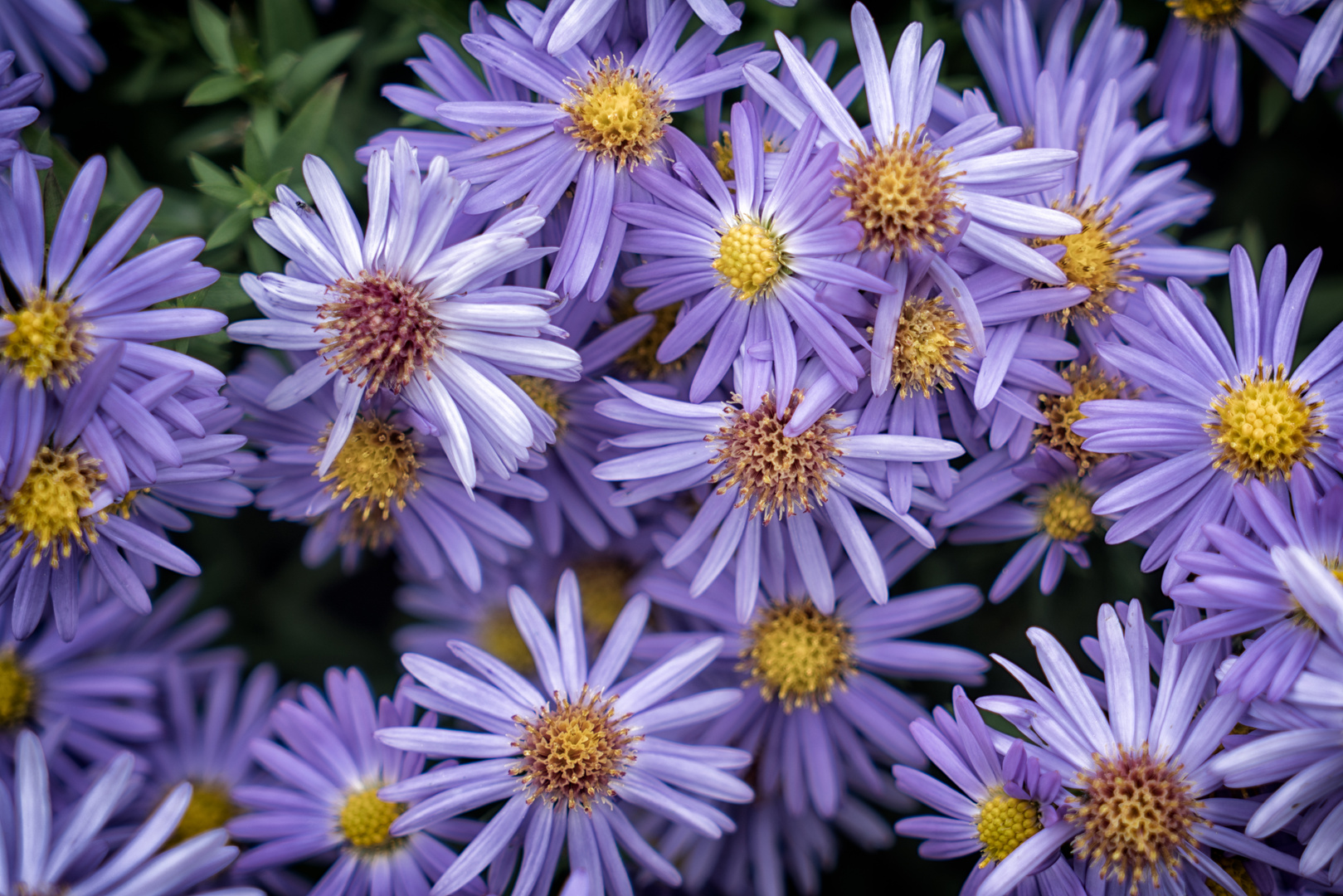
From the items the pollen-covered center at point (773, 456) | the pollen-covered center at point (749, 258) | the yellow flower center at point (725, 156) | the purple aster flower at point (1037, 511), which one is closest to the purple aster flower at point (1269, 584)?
the purple aster flower at point (1037, 511)

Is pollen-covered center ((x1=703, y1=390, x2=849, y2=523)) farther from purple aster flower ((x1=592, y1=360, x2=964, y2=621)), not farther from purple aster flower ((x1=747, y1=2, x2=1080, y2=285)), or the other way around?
purple aster flower ((x1=747, y1=2, x2=1080, y2=285))

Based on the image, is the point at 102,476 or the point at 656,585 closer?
the point at 102,476

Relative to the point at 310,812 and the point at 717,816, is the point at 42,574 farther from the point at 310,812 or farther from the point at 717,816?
the point at 717,816

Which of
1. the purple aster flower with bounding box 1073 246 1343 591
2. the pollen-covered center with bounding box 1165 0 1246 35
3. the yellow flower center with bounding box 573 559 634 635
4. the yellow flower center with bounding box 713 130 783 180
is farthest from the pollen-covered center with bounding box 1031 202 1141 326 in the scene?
the yellow flower center with bounding box 573 559 634 635

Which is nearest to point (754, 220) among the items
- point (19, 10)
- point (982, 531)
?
point (982, 531)

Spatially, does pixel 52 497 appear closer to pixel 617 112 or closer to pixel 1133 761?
pixel 617 112

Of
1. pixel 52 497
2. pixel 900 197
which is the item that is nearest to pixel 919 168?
pixel 900 197

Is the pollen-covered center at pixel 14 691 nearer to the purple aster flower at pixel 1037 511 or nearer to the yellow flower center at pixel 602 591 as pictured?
the yellow flower center at pixel 602 591
